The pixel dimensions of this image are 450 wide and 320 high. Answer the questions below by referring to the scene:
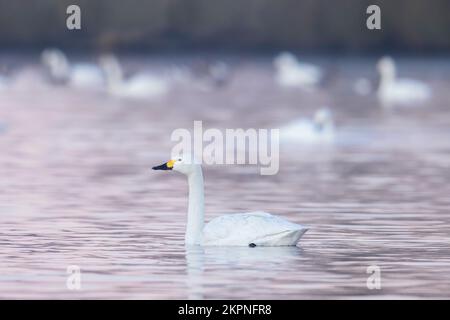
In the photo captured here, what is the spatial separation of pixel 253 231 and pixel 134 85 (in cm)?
3005

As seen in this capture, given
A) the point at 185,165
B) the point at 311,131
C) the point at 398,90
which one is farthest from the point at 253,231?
the point at 398,90

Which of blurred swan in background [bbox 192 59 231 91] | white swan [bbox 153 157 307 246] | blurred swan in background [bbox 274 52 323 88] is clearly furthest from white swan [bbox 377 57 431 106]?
white swan [bbox 153 157 307 246]

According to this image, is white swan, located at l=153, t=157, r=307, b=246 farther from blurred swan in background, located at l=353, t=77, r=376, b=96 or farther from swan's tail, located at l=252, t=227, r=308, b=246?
blurred swan in background, located at l=353, t=77, r=376, b=96

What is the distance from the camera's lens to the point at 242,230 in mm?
15594

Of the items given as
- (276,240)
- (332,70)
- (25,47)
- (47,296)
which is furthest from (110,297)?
(25,47)

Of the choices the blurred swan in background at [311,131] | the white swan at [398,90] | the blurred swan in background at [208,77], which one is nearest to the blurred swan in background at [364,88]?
the white swan at [398,90]

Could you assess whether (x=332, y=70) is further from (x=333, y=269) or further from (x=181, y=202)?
(x=333, y=269)

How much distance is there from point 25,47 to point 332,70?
1707 centimetres

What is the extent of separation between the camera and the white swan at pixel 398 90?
43156 millimetres

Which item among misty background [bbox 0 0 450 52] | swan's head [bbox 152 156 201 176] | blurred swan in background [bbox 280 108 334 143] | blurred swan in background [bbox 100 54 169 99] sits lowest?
swan's head [bbox 152 156 201 176]

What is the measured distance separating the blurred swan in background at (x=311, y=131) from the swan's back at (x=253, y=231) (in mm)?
13704

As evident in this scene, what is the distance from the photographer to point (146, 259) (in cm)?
1502

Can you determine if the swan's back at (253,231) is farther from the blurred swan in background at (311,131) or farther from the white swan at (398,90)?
the white swan at (398,90)

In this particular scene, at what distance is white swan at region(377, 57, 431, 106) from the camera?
142 feet
